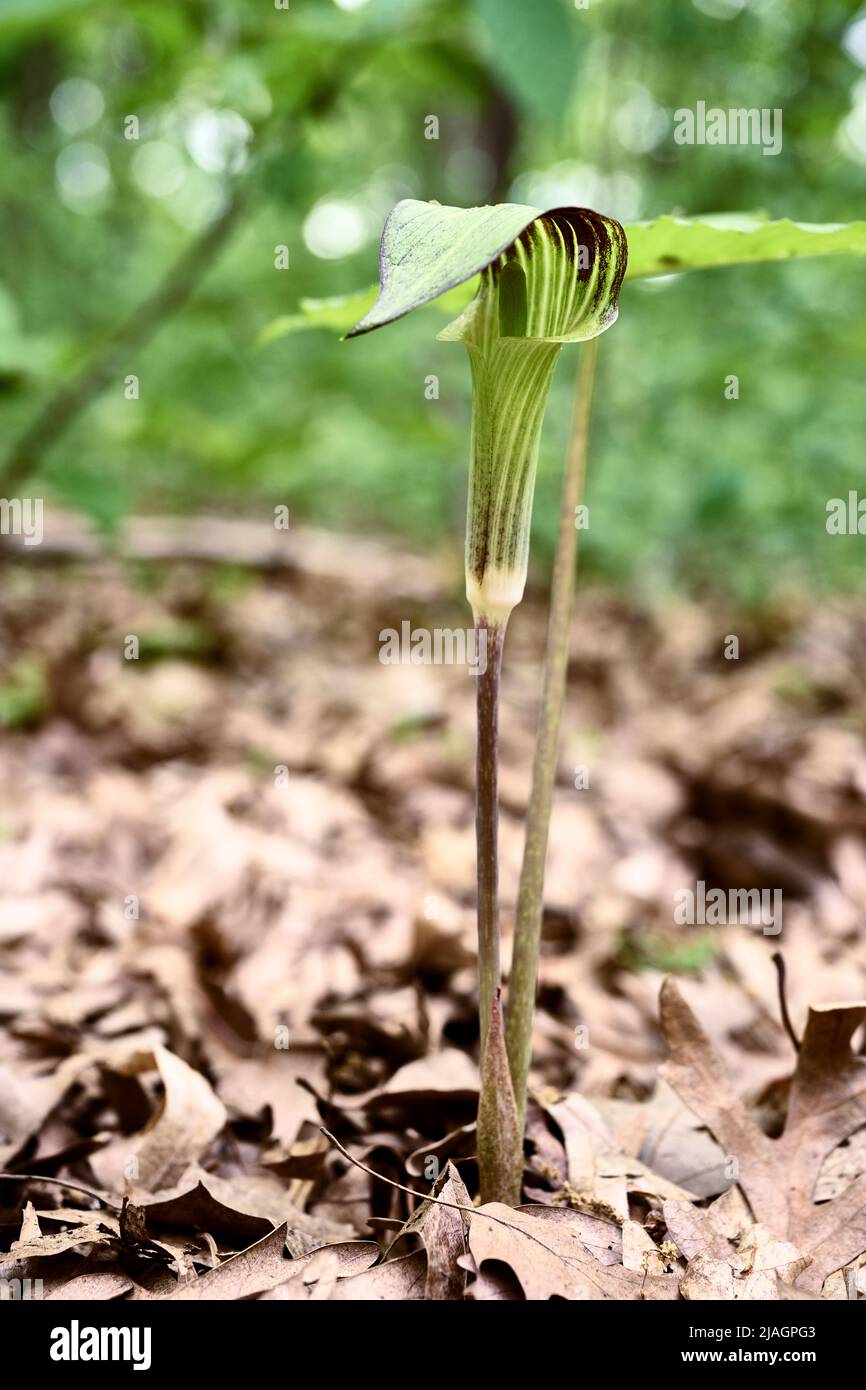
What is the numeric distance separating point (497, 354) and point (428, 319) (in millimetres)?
4567

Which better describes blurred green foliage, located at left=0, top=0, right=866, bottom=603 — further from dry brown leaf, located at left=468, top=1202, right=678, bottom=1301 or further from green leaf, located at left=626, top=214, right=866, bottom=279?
dry brown leaf, located at left=468, top=1202, right=678, bottom=1301

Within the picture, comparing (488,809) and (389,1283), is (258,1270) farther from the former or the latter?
(488,809)

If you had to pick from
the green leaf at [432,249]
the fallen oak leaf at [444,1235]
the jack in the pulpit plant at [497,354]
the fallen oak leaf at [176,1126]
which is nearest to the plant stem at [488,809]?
the jack in the pulpit plant at [497,354]

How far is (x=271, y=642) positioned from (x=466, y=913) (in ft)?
7.48

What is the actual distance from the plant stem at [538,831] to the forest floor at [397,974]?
7.2 inches

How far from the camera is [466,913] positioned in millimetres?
2070

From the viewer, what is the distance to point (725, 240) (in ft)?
3.75

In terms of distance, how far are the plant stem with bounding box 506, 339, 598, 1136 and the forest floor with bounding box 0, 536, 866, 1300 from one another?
18cm

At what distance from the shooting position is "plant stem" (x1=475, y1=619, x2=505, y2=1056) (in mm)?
1059

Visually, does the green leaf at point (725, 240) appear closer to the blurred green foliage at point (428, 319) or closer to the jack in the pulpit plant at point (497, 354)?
the jack in the pulpit plant at point (497, 354)

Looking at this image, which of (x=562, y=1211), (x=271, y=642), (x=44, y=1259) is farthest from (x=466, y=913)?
(x=271, y=642)

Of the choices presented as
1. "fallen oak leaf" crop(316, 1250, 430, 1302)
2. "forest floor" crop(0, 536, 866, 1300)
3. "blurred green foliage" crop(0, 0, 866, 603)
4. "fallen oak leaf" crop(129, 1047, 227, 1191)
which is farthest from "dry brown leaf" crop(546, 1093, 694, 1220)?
"blurred green foliage" crop(0, 0, 866, 603)

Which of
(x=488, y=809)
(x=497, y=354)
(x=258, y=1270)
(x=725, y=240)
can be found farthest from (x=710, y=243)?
(x=258, y=1270)
